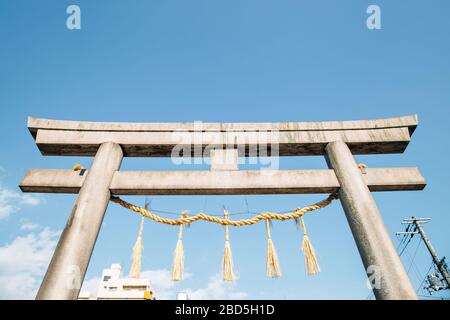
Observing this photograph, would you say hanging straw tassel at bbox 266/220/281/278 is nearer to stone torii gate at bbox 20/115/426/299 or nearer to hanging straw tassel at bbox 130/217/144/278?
stone torii gate at bbox 20/115/426/299

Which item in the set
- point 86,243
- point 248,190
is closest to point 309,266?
point 248,190

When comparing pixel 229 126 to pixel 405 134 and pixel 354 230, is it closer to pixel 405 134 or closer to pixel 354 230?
pixel 354 230

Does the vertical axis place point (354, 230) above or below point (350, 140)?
below

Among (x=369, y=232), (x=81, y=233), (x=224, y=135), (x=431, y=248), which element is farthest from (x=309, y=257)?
(x=431, y=248)

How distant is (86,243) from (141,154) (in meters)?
1.31

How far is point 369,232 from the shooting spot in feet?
8.18

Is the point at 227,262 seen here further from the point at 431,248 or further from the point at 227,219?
the point at 431,248

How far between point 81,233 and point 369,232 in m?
2.80

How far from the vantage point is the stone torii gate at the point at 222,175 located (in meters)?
2.35

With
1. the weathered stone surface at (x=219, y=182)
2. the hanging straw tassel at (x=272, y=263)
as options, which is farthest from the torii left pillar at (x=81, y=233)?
the hanging straw tassel at (x=272, y=263)

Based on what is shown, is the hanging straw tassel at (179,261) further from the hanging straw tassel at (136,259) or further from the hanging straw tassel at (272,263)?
the hanging straw tassel at (272,263)

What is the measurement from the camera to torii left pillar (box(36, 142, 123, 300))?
2178 mm
